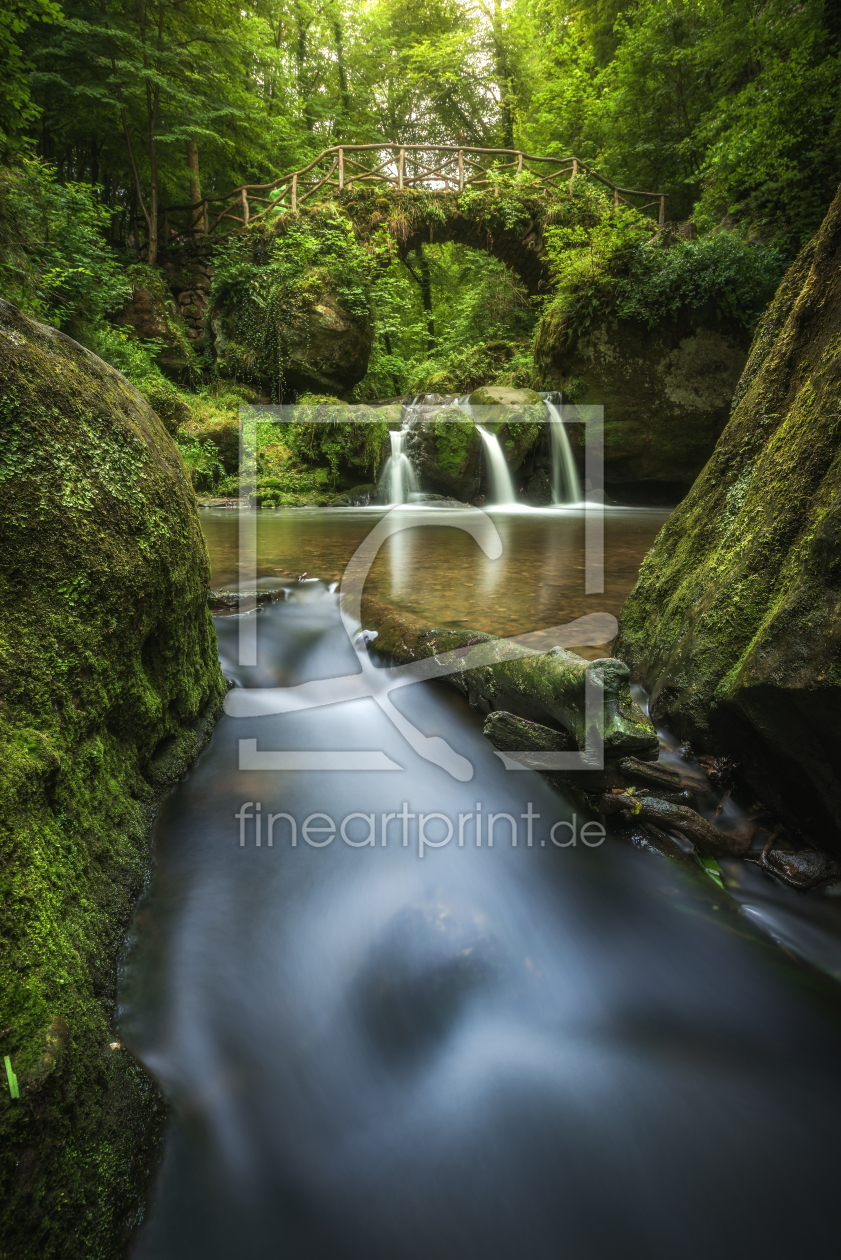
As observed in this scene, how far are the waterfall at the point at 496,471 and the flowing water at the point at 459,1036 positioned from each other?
9863 millimetres

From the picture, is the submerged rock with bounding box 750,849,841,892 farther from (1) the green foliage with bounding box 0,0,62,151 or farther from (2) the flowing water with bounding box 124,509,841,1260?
(1) the green foliage with bounding box 0,0,62,151

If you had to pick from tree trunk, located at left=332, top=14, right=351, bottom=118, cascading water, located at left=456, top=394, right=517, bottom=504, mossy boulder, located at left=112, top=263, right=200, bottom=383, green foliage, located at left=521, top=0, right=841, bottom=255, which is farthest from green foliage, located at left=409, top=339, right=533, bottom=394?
tree trunk, located at left=332, top=14, right=351, bottom=118

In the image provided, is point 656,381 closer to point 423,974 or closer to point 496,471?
point 496,471

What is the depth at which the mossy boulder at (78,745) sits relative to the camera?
1022 millimetres

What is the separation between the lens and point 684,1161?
1432 millimetres

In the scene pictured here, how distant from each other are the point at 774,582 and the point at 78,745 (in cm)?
251

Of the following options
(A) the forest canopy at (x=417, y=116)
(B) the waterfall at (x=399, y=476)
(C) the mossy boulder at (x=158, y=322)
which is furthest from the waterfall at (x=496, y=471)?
(C) the mossy boulder at (x=158, y=322)

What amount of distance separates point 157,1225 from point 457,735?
91.6 inches

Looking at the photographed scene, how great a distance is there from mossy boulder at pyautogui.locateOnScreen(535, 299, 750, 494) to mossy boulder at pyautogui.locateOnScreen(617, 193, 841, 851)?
28.8 feet

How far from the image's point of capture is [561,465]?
12148mm

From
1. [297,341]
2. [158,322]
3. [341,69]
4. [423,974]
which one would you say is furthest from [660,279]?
[341,69]

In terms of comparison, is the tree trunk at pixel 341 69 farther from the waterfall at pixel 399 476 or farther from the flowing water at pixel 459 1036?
the flowing water at pixel 459 1036

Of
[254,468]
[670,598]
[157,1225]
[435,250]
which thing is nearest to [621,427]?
[254,468]

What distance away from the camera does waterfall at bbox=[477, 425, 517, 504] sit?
12.0m
